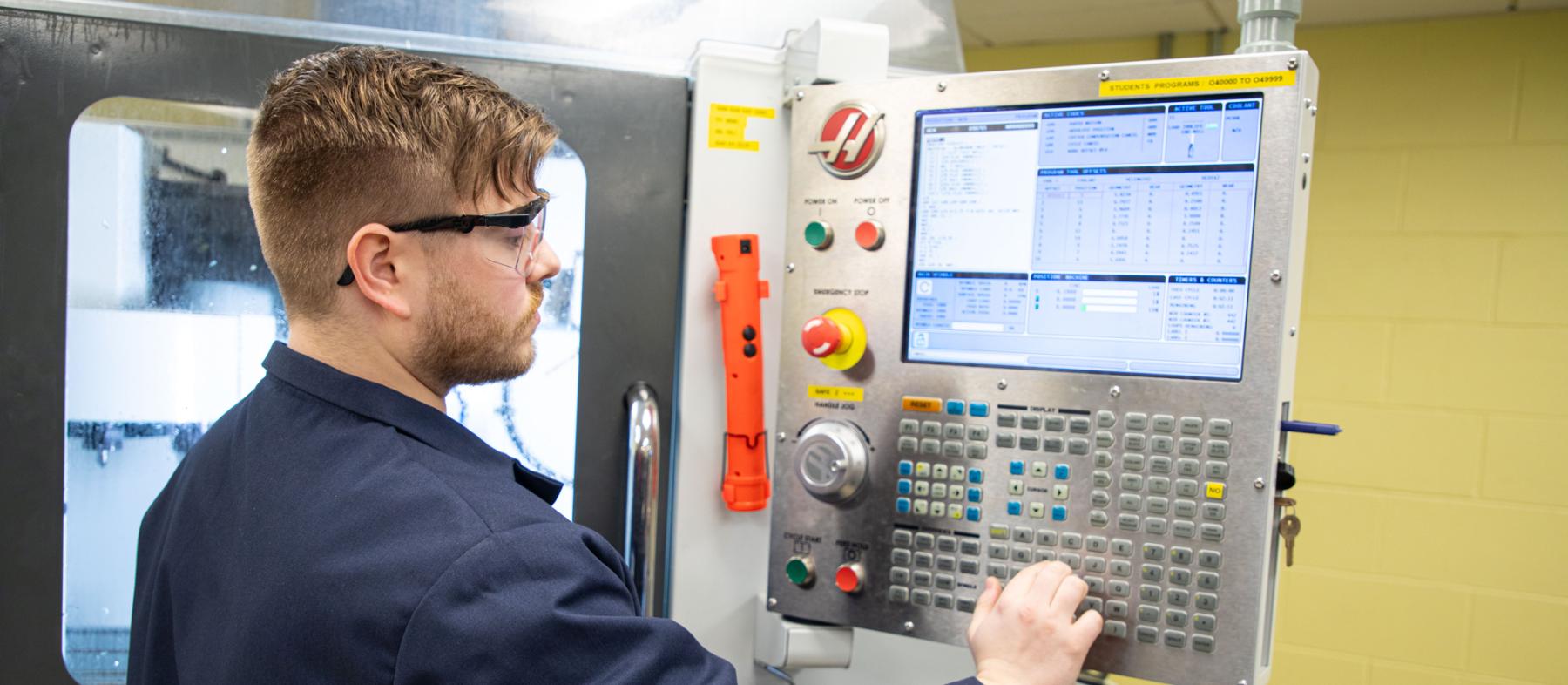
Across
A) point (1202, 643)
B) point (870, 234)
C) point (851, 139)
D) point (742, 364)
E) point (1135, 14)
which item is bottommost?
point (1202, 643)

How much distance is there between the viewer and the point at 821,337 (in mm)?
1119

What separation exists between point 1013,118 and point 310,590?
2.57ft

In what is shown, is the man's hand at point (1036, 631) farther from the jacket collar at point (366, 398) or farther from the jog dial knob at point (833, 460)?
the jacket collar at point (366, 398)

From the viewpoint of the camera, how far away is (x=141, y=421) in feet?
3.75

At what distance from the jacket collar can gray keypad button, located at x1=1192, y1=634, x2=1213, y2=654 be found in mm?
679

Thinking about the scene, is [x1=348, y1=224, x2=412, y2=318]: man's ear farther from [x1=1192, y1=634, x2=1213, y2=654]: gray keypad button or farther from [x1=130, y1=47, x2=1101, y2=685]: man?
[x1=1192, y1=634, x2=1213, y2=654]: gray keypad button

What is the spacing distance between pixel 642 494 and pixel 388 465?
0.48 metres

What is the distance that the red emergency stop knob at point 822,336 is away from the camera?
1.12 metres

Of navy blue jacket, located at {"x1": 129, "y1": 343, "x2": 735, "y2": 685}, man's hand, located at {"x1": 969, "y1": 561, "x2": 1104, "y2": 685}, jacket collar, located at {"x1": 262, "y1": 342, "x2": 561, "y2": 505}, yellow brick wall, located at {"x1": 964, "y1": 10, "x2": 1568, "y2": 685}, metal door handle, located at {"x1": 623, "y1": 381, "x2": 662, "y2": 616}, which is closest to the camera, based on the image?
navy blue jacket, located at {"x1": 129, "y1": 343, "x2": 735, "y2": 685}

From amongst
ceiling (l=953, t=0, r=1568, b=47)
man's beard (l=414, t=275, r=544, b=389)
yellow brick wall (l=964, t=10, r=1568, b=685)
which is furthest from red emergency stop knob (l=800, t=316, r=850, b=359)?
yellow brick wall (l=964, t=10, r=1568, b=685)

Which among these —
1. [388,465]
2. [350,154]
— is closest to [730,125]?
[350,154]

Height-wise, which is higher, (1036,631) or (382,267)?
(382,267)

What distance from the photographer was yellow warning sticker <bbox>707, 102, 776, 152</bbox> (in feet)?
4.07

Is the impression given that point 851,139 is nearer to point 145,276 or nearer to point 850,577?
point 850,577
